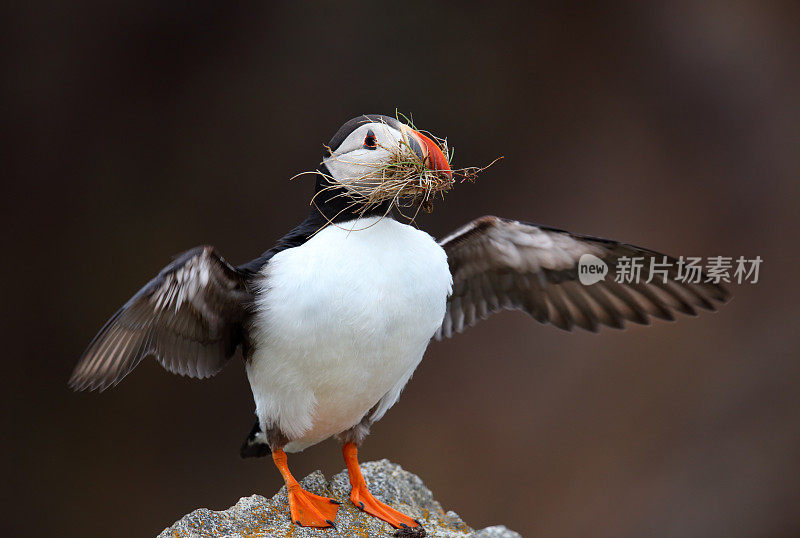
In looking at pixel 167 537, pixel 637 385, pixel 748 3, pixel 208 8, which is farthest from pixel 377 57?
pixel 167 537

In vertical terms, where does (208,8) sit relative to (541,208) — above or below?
above

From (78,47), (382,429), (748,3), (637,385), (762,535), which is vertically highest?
(748,3)

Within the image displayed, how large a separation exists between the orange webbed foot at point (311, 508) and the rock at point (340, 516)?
20 mm

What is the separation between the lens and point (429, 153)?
6.83 ft

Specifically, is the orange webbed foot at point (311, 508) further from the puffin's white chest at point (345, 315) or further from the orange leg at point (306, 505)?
the puffin's white chest at point (345, 315)

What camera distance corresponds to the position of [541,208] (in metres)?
4.57

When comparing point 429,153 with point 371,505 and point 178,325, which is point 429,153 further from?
point 371,505

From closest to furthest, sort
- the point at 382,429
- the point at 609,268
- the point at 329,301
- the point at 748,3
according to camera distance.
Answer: the point at 329,301
the point at 609,268
the point at 748,3
the point at 382,429

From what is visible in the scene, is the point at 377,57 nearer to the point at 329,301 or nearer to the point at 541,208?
the point at 541,208

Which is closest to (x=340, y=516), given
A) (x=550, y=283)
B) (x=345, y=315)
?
(x=345, y=315)

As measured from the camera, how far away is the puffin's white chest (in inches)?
84.4

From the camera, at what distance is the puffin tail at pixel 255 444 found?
2613 millimetres

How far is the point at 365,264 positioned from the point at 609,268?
3.00 ft

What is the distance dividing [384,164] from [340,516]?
3.59ft
